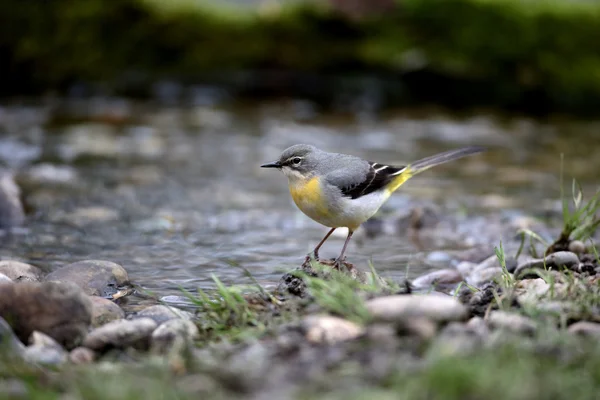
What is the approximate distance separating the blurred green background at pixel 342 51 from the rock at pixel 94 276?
8723mm

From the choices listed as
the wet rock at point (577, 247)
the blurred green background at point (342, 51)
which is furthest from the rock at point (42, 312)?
the blurred green background at point (342, 51)

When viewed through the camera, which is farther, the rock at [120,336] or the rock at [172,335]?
the rock at [120,336]

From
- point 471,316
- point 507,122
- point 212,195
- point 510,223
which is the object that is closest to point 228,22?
point 507,122

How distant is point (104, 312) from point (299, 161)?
1983mm

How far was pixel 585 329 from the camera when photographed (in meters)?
3.69

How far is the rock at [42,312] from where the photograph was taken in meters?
3.97

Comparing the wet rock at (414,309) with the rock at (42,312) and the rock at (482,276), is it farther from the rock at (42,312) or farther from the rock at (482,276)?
the rock at (482,276)

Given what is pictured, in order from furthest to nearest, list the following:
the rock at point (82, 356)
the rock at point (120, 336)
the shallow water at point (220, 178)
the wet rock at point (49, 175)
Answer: the wet rock at point (49, 175) < the shallow water at point (220, 178) < the rock at point (120, 336) < the rock at point (82, 356)

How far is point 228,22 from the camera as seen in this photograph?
13.9 meters

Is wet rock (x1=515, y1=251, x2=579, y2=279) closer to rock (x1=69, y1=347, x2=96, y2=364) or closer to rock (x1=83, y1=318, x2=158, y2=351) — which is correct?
rock (x1=83, y1=318, x2=158, y2=351)

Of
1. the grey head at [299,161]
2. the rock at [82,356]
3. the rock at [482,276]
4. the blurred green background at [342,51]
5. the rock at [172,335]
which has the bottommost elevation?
the rock at [482,276]

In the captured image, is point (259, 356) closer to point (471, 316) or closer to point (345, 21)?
point (471, 316)

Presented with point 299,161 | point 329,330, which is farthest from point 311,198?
point 329,330

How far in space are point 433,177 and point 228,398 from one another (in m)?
7.44
